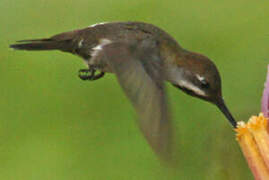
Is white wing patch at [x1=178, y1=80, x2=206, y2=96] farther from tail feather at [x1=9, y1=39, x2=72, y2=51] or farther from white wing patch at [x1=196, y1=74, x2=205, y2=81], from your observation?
tail feather at [x1=9, y1=39, x2=72, y2=51]

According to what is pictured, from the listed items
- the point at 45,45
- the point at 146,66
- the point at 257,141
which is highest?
the point at 45,45

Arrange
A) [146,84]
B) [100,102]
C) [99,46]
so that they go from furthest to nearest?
[100,102], [99,46], [146,84]

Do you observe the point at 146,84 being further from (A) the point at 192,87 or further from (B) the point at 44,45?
(B) the point at 44,45

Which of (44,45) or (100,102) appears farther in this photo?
(100,102)

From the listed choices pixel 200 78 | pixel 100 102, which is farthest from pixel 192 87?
pixel 100 102

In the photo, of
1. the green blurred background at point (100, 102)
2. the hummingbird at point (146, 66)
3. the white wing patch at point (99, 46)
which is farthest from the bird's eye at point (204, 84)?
the green blurred background at point (100, 102)

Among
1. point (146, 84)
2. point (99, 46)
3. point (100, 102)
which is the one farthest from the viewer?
point (100, 102)

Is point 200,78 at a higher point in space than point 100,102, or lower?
lower

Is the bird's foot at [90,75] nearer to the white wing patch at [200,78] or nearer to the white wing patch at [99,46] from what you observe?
the white wing patch at [99,46]
